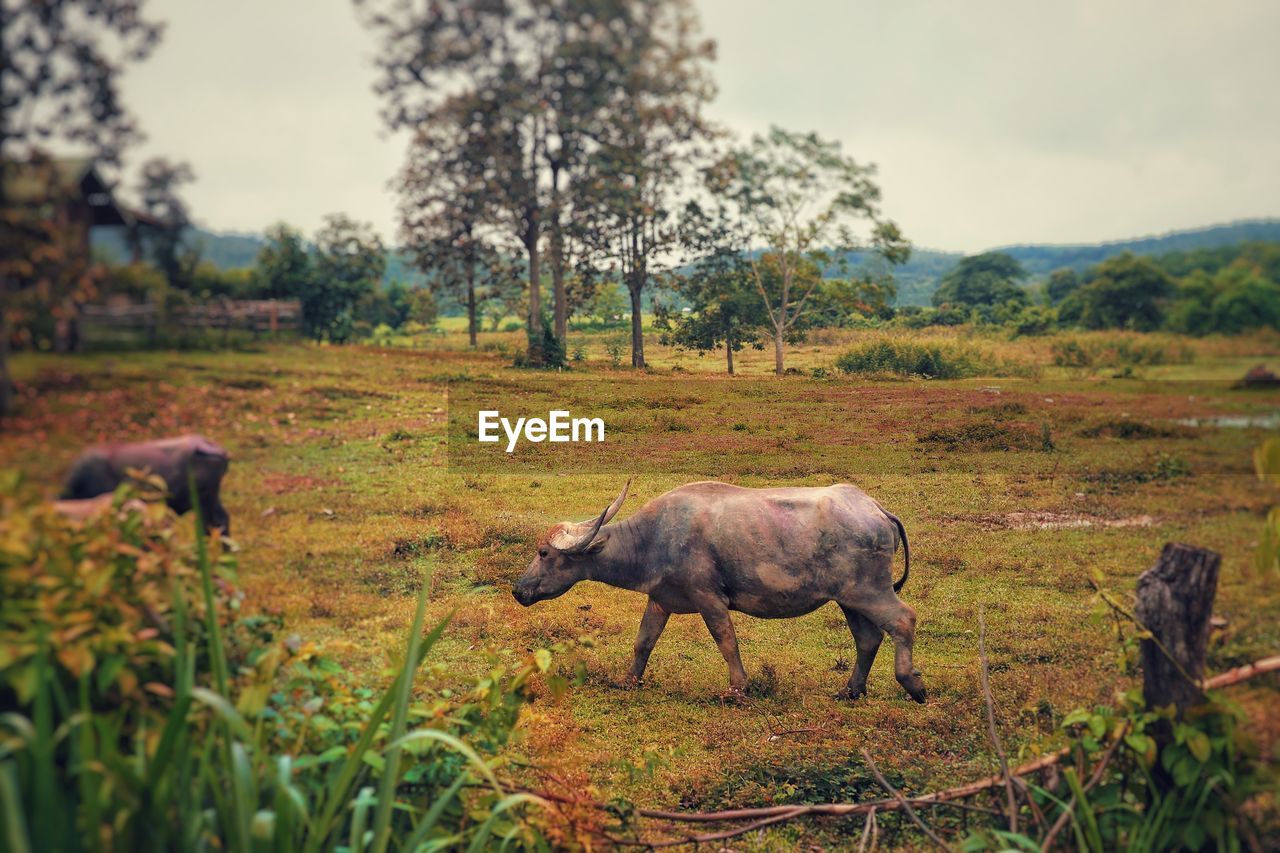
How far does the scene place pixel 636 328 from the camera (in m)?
6.94

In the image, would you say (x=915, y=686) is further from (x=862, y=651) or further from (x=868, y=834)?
(x=868, y=834)

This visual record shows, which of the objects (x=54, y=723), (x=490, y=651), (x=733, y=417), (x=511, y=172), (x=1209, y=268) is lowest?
(x=490, y=651)

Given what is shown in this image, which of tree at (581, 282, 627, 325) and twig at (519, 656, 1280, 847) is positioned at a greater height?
tree at (581, 282, 627, 325)

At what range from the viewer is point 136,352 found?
4.22 metres

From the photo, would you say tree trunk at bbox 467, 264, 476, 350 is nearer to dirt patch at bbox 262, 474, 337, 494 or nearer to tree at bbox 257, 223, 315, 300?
tree at bbox 257, 223, 315, 300

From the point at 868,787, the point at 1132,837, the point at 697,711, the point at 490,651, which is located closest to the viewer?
the point at 1132,837

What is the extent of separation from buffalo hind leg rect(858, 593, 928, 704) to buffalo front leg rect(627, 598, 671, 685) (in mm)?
1243

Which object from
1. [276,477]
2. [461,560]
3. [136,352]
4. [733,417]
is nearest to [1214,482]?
[733,417]

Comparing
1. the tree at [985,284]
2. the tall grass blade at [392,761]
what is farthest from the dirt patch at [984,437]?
the tall grass blade at [392,761]

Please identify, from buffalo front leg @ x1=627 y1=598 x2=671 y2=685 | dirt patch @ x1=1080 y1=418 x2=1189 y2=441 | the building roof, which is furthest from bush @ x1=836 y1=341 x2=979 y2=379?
the building roof

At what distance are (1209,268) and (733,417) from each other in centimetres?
341

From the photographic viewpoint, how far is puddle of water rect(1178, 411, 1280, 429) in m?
5.98

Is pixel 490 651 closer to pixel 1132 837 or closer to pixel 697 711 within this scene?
pixel 697 711

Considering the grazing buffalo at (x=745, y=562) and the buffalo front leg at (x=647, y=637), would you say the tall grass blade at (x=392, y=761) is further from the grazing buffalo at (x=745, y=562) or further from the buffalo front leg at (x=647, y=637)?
the buffalo front leg at (x=647, y=637)
